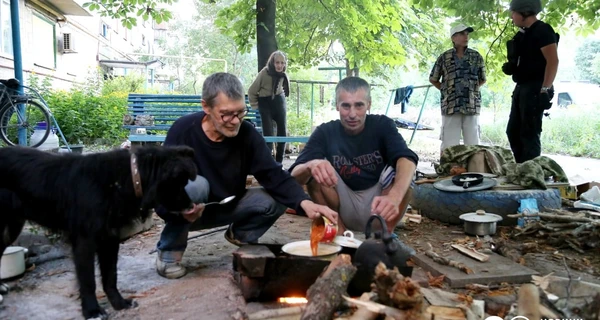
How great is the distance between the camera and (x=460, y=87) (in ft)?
22.8

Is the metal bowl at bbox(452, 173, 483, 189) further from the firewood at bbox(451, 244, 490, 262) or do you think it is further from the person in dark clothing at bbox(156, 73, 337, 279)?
the person in dark clothing at bbox(156, 73, 337, 279)

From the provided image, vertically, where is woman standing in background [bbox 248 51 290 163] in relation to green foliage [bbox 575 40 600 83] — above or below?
below

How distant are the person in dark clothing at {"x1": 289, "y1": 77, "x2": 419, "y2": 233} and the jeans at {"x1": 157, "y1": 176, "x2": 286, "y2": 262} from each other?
1.21ft

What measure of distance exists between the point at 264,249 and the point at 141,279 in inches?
45.1

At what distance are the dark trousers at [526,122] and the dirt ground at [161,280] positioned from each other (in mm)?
1761

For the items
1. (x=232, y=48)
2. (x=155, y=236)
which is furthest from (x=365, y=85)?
(x=232, y=48)

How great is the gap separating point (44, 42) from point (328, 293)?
17884 millimetres

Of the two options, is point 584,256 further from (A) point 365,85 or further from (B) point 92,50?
(B) point 92,50

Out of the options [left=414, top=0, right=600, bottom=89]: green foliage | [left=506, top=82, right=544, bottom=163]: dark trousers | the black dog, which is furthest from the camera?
[left=414, top=0, right=600, bottom=89]: green foliage

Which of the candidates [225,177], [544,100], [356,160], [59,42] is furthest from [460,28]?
[59,42]

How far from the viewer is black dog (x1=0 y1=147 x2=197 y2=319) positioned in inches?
100

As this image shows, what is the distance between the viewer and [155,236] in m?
4.64

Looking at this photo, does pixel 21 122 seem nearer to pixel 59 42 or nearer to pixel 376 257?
pixel 376 257

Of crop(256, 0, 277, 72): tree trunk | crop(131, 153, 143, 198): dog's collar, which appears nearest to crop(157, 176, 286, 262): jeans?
crop(131, 153, 143, 198): dog's collar
